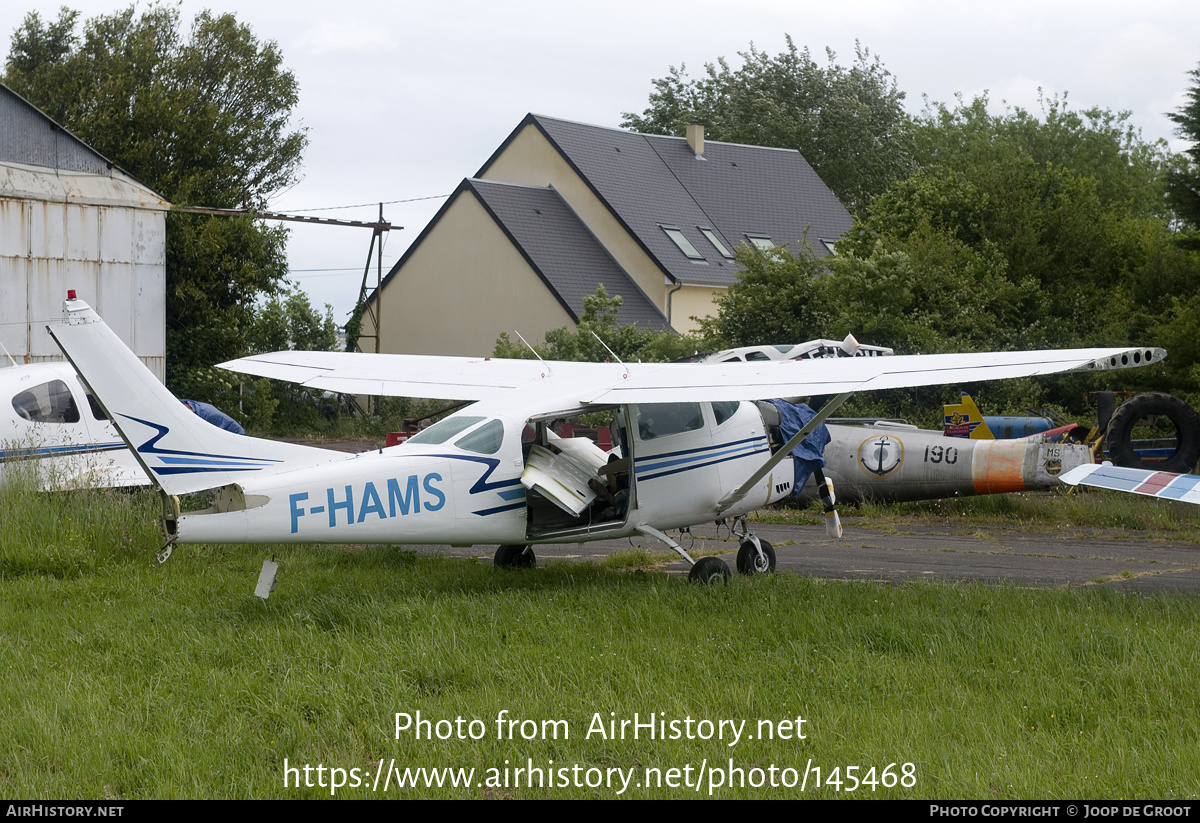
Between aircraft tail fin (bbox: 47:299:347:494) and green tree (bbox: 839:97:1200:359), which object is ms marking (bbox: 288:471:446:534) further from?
green tree (bbox: 839:97:1200:359)

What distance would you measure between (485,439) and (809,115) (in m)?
50.3

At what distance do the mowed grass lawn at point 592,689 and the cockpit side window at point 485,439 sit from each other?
1230 millimetres

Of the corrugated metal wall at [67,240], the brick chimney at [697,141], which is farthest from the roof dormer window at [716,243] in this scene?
the corrugated metal wall at [67,240]

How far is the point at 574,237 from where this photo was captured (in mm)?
35406

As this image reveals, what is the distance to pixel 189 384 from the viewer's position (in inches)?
1127

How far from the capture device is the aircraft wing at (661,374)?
8742 mm

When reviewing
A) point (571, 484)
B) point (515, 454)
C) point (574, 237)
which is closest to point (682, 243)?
point (574, 237)

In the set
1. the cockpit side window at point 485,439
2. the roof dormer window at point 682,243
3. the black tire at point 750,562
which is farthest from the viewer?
the roof dormer window at point 682,243

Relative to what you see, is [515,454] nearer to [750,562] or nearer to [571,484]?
[571,484]

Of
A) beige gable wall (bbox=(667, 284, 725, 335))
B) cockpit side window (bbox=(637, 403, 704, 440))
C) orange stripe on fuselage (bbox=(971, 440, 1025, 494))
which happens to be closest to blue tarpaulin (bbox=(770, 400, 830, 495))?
cockpit side window (bbox=(637, 403, 704, 440))

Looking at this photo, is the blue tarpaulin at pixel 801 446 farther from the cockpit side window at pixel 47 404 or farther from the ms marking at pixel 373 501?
the cockpit side window at pixel 47 404

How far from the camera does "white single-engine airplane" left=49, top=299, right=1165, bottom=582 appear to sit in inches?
332

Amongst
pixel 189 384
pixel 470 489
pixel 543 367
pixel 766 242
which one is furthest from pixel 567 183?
pixel 470 489

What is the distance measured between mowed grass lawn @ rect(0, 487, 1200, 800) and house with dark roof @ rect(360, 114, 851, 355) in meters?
23.1
